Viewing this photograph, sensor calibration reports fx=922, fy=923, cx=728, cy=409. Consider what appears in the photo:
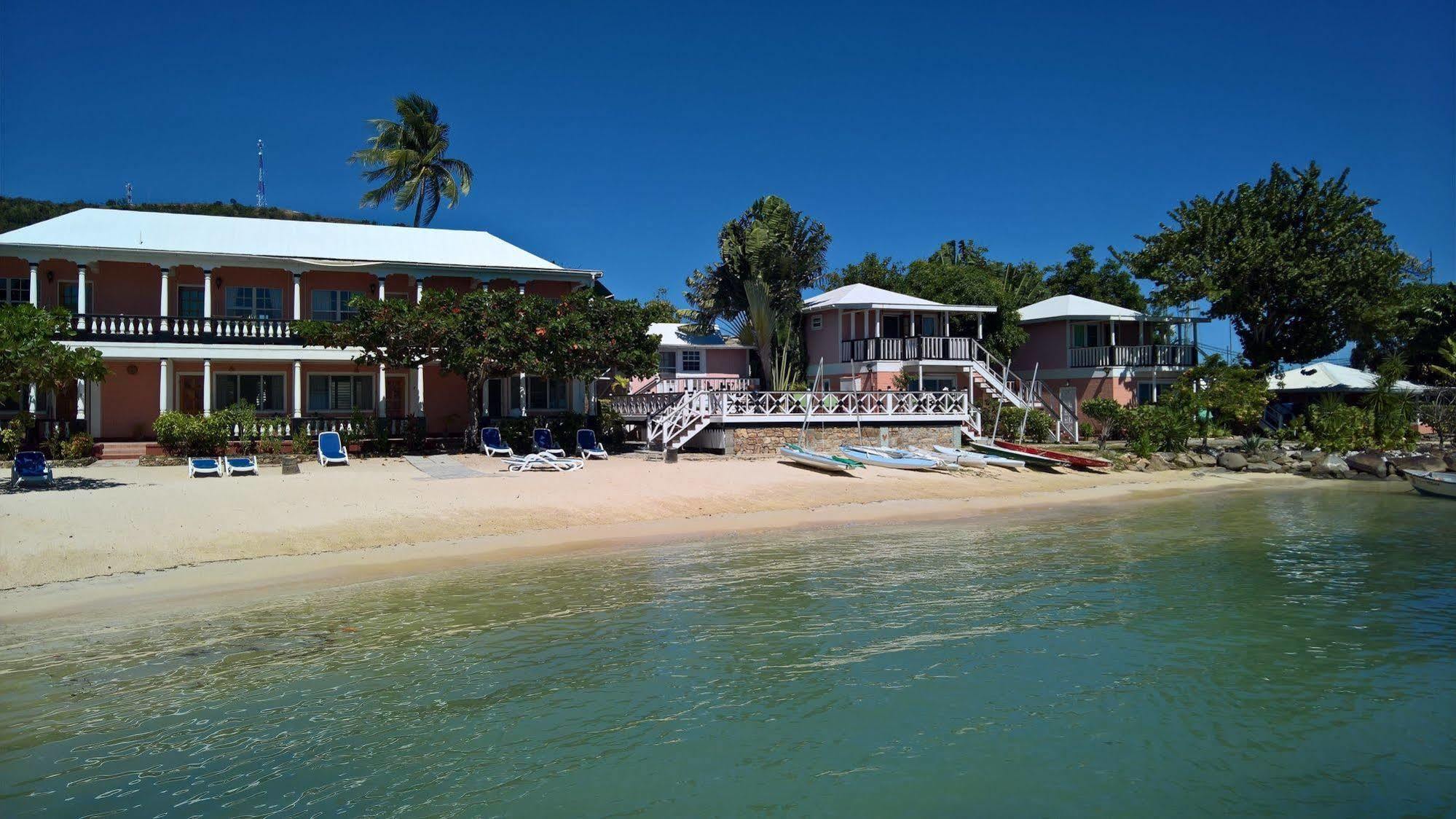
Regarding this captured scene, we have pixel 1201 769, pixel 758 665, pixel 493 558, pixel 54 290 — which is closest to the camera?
pixel 1201 769

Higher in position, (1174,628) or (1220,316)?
(1220,316)

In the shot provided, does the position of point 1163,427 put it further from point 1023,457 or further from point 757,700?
point 757,700

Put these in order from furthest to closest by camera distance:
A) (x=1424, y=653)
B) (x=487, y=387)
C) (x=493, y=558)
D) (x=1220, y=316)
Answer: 1. (x=1220, y=316)
2. (x=487, y=387)
3. (x=493, y=558)
4. (x=1424, y=653)

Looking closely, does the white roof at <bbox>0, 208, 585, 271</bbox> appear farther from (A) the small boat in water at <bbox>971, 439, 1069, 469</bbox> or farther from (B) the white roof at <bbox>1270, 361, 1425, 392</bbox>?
(B) the white roof at <bbox>1270, 361, 1425, 392</bbox>

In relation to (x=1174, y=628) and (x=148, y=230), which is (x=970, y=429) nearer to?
(x=1174, y=628)

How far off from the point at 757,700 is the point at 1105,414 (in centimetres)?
2851

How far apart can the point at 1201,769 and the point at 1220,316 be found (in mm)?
34536

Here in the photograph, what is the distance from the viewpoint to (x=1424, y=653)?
35.6ft

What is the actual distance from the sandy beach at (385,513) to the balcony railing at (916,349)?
8446 millimetres

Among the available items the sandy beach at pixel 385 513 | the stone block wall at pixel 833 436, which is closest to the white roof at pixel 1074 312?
the stone block wall at pixel 833 436

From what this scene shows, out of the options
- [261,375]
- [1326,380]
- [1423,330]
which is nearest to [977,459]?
[261,375]

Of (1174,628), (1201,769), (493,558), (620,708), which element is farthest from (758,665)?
(493,558)

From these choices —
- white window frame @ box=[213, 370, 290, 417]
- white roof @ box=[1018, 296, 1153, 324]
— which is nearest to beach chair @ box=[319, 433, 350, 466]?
white window frame @ box=[213, 370, 290, 417]

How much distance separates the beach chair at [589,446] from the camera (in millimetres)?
26281
